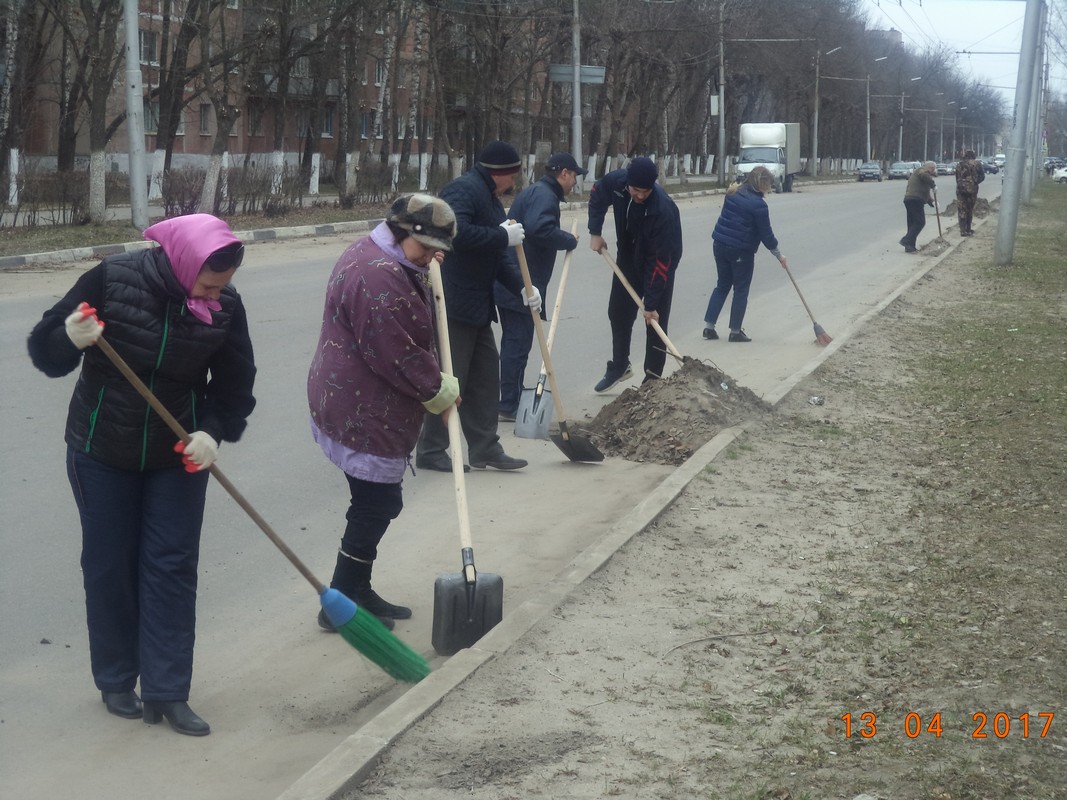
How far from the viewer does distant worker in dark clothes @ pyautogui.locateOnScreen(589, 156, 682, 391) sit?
26.4 ft

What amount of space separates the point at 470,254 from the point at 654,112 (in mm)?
46292

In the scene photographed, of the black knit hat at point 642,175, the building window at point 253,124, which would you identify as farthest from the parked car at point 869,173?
the black knit hat at point 642,175

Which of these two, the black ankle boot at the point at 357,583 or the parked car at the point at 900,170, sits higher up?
the parked car at the point at 900,170

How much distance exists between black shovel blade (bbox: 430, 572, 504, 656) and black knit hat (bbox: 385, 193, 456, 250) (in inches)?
43.7

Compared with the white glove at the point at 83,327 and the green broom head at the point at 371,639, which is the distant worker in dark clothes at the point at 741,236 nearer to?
the green broom head at the point at 371,639

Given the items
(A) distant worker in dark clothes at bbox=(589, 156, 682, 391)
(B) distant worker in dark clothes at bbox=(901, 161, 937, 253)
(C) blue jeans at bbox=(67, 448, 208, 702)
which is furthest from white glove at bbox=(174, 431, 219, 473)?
(B) distant worker in dark clothes at bbox=(901, 161, 937, 253)

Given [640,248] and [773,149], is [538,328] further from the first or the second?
[773,149]

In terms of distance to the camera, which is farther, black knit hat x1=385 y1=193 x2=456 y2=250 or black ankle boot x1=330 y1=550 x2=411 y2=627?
black ankle boot x1=330 y1=550 x2=411 y2=627

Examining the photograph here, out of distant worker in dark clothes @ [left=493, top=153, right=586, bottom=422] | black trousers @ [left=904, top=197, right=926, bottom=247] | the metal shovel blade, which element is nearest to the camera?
the metal shovel blade

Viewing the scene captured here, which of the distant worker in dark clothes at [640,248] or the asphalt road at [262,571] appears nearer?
the asphalt road at [262,571]

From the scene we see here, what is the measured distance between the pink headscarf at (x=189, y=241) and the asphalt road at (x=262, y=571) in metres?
1.28

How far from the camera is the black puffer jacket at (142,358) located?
3.30 meters

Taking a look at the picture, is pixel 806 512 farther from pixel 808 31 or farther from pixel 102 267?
pixel 808 31

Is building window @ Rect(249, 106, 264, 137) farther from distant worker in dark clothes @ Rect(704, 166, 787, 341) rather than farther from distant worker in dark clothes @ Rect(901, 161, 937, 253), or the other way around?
distant worker in dark clothes @ Rect(704, 166, 787, 341)
